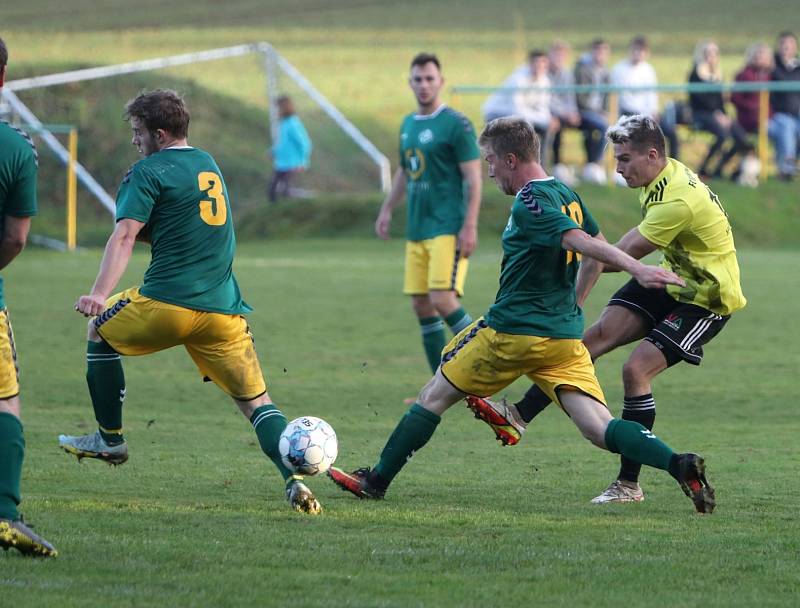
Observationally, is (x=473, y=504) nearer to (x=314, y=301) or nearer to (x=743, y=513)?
(x=743, y=513)

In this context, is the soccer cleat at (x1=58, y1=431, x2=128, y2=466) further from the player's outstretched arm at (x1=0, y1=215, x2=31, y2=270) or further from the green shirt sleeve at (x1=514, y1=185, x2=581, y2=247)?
the green shirt sleeve at (x1=514, y1=185, x2=581, y2=247)

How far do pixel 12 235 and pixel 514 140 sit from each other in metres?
2.22

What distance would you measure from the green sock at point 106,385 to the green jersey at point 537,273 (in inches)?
71.3

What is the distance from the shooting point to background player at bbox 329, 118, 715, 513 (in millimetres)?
6496

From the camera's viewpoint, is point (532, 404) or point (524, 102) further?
point (524, 102)

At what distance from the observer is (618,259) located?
6.15 m

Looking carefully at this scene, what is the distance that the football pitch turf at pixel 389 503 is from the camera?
5.27m

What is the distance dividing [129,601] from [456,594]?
1108mm

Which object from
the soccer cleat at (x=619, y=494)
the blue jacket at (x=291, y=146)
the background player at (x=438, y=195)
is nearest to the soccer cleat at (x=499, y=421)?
the soccer cleat at (x=619, y=494)

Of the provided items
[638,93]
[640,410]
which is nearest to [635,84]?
[638,93]

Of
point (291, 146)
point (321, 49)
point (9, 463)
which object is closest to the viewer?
point (9, 463)

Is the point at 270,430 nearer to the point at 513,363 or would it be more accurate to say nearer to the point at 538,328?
the point at 513,363

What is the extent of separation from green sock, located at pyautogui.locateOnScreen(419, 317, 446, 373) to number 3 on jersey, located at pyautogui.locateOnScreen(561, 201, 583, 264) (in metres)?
4.39

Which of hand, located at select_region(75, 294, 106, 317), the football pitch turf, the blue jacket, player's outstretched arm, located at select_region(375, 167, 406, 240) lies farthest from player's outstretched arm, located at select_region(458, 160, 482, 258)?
the blue jacket
